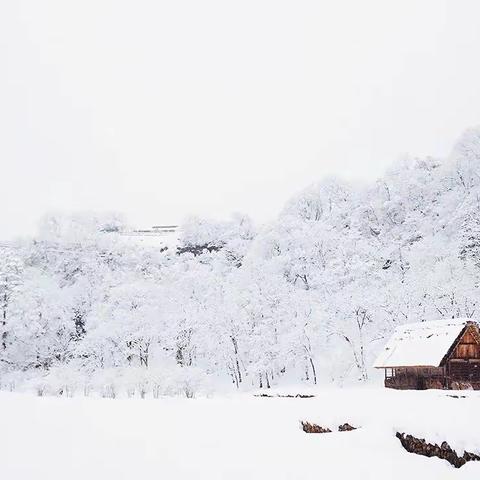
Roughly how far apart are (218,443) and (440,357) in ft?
77.3

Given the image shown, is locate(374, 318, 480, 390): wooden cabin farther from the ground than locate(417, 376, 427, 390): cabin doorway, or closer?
farther from the ground

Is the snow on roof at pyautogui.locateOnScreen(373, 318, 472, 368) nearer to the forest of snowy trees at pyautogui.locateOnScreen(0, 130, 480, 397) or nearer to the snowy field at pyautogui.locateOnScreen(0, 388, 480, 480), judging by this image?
the forest of snowy trees at pyautogui.locateOnScreen(0, 130, 480, 397)

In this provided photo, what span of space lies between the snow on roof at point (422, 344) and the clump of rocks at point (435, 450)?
20439 mm

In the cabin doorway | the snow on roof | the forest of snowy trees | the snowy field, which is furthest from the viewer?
the forest of snowy trees

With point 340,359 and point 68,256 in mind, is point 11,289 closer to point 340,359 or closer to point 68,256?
point 68,256

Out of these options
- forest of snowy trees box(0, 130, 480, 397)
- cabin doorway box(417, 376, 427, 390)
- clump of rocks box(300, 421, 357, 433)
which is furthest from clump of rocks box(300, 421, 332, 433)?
cabin doorway box(417, 376, 427, 390)

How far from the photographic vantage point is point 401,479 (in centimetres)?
949

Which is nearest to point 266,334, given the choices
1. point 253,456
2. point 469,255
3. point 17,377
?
point 469,255

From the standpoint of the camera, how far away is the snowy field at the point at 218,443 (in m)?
9.48

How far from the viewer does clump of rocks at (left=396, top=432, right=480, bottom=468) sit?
1068cm

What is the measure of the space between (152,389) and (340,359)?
739 inches

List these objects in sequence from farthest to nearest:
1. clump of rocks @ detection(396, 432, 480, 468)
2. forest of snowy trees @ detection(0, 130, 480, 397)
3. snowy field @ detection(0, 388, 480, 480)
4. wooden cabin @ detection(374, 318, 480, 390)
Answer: forest of snowy trees @ detection(0, 130, 480, 397) < wooden cabin @ detection(374, 318, 480, 390) < clump of rocks @ detection(396, 432, 480, 468) < snowy field @ detection(0, 388, 480, 480)

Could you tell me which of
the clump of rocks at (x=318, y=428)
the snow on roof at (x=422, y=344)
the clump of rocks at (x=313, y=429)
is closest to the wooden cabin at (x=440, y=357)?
the snow on roof at (x=422, y=344)

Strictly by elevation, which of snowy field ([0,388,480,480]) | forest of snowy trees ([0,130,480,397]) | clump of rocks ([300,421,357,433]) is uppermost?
forest of snowy trees ([0,130,480,397])
